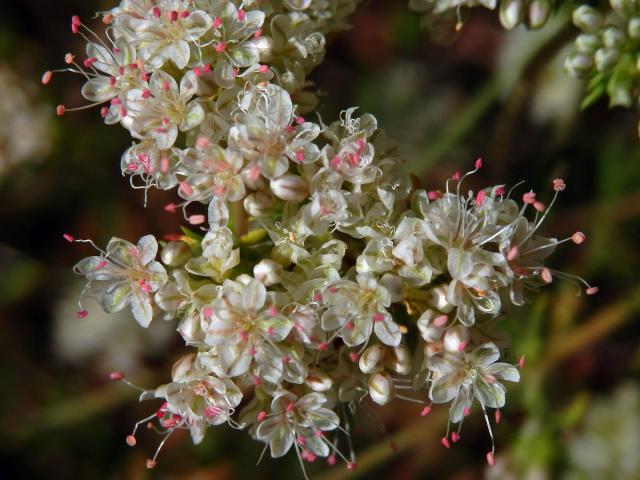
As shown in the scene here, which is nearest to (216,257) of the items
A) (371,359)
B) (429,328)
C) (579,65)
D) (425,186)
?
(371,359)

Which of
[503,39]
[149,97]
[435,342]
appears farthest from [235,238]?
[503,39]

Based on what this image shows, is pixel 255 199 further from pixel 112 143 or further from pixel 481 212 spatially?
pixel 112 143

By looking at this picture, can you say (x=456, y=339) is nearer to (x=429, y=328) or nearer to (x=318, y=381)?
(x=429, y=328)

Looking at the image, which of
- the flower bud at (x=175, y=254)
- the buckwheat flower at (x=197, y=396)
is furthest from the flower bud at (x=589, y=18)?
the buckwheat flower at (x=197, y=396)

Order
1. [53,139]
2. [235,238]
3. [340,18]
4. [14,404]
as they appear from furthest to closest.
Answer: [14,404] → [53,139] → [340,18] → [235,238]

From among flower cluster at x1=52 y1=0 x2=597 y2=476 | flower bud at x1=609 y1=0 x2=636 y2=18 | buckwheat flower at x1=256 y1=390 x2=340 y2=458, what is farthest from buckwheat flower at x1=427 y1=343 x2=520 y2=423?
flower bud at x1=609 y1=0 x2=636 y2=18

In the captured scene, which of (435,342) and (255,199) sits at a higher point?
(255,199)
